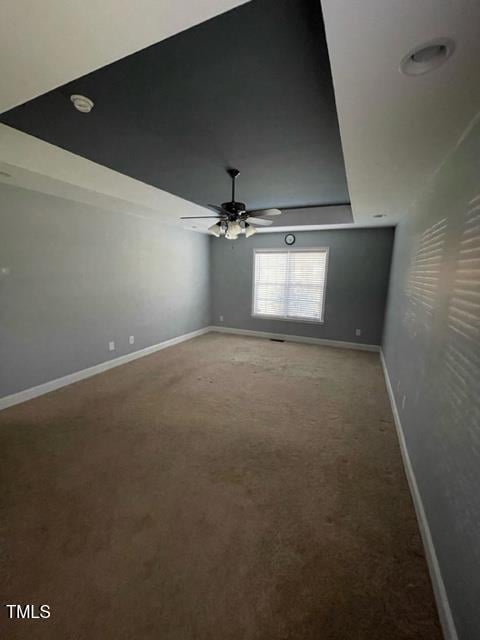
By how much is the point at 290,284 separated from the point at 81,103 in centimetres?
452

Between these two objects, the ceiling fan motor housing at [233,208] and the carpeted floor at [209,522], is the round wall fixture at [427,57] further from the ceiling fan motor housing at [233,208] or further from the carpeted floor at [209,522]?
the carpeted floor at [209,522]

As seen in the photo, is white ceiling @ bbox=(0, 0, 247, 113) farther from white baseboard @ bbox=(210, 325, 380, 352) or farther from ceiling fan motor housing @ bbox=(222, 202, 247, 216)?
white baseboard @ bbox=(210, 325, 380, 352)

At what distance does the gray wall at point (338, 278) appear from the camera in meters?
4.78

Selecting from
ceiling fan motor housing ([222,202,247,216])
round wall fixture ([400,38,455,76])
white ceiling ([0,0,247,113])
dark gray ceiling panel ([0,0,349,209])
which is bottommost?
ceiling fan motor housing ([222,202,247,216])

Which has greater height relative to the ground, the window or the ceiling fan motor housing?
the ceiling fan motor housing

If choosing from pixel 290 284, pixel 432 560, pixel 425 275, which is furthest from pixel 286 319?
pixel 432 560

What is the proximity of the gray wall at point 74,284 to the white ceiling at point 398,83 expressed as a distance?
3.21m

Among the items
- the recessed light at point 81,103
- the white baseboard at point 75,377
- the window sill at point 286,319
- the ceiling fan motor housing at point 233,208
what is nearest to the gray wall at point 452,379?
the ceiling fan motor housing at point 233,208

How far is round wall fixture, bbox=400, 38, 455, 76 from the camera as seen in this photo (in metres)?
0.92

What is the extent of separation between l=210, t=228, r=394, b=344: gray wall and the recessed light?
4.25m

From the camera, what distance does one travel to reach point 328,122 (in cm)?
176

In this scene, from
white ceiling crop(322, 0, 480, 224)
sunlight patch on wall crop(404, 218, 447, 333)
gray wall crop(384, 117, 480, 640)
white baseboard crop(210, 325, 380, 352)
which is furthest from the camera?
white baseboard crop(210, 325, 380, 352)

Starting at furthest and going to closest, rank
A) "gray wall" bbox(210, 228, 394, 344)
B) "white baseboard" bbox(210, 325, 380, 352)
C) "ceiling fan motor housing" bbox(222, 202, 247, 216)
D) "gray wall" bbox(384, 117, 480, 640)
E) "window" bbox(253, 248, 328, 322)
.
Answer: "window" bbox(253, 248, 328, 322)
"white baseboard" bbox(210, 325, 380, 352)
"gray wall" bbox(210, 228, 394, 344)
"ceiling fan motor housing" bbox(222, 202, 247, 216)
"gray wall" bbox(384, 117, 480, 640)

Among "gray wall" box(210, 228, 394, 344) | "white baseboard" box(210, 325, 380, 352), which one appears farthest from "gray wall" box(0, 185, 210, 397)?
"white baseboard" box(210, 325, 380, 352)
